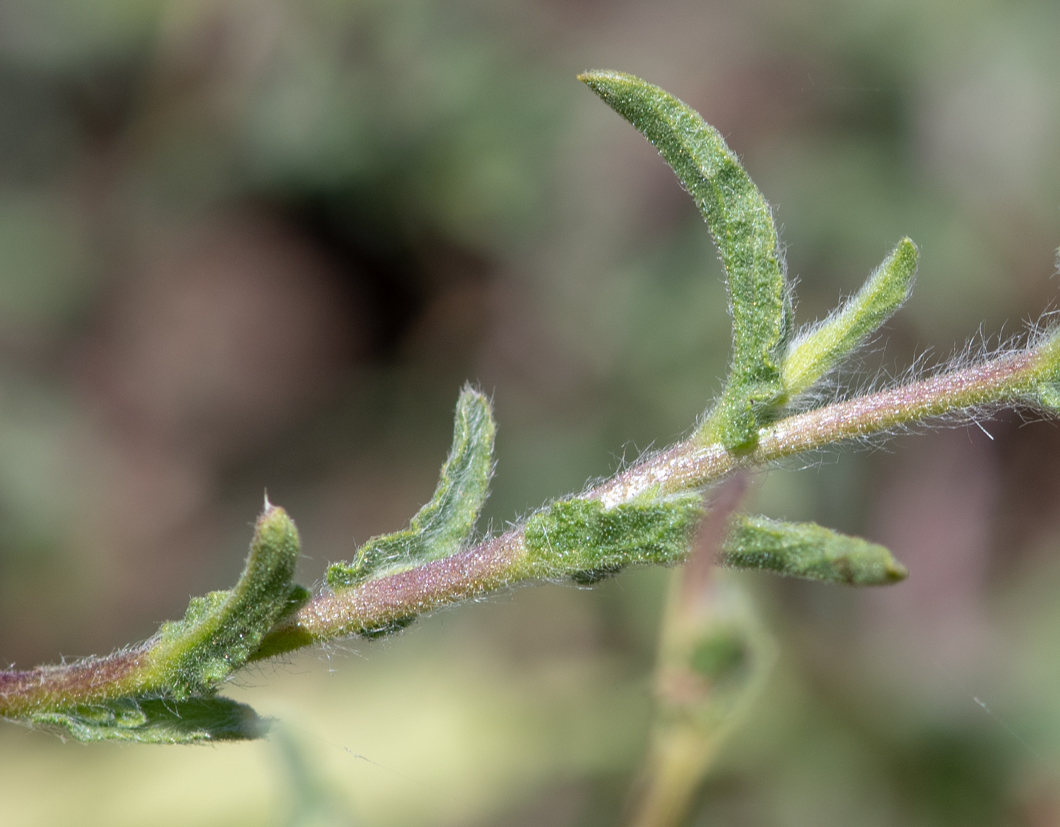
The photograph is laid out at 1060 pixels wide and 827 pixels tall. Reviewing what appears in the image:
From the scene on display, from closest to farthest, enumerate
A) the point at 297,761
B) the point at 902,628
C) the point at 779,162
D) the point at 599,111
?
the point at 297,761, the point at 902,628, the point at 779,162, the point at 599,111

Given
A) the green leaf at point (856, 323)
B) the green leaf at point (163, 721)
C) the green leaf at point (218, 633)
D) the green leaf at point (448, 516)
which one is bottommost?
the green leaf at point (163, 721)

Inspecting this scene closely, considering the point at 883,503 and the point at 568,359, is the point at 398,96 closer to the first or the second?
the point at 568,359

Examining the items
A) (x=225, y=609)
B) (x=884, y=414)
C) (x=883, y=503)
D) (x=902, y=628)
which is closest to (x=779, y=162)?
(x=883, y=503)

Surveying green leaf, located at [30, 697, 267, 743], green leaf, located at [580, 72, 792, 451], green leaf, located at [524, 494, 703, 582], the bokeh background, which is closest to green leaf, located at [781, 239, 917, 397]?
green leaf, located at [580, 72, 792, 451]

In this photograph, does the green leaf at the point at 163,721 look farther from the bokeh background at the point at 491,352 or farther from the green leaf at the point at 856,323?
the bokeh background at the point at 491,352

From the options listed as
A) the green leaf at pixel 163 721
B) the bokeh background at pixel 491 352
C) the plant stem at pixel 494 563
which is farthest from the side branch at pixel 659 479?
the bokeh background at pixel 491 352

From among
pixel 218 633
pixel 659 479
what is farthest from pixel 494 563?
pixel 218 633
